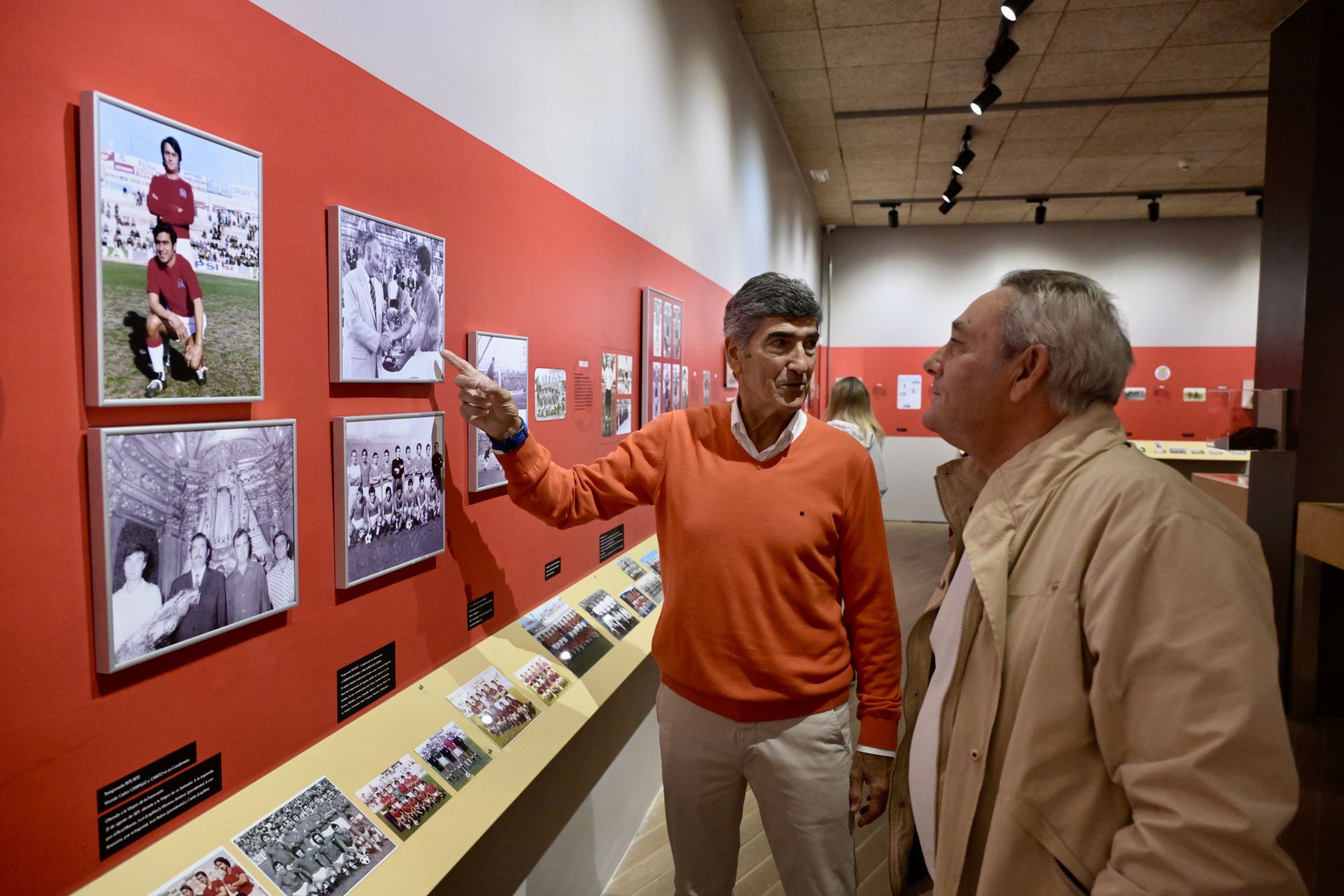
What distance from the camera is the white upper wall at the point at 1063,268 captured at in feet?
37.0

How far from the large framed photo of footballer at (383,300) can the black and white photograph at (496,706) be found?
790mm

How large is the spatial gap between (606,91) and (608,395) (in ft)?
3.75

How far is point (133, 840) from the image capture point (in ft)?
3.90

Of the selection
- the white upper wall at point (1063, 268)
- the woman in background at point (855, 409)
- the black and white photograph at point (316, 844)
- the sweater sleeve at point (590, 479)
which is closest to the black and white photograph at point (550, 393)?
the sweater sleeve at point (590, 479)

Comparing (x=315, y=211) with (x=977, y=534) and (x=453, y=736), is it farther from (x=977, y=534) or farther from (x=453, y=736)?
(x=977, y=534)

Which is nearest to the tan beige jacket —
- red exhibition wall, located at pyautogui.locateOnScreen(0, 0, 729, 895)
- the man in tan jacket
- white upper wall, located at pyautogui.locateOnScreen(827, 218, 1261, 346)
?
the man in tan jacket

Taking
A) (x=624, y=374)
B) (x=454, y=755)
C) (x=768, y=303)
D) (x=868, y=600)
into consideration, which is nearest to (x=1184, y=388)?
(x=624, y=374)

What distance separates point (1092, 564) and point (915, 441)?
1130cm

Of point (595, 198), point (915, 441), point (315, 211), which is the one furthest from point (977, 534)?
point (915, 441)

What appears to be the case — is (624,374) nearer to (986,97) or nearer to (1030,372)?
(1030,372)

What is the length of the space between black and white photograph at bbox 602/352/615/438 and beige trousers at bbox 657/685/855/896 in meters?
1.29

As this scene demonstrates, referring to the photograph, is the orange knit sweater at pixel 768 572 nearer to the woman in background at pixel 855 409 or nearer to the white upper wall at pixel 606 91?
the white upper wall at pixel 606 91

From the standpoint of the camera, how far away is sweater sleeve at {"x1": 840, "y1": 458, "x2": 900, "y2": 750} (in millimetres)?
2031

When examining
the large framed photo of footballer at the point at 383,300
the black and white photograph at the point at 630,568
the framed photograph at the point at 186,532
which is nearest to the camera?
the framed photograph at the point at 186,532
